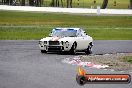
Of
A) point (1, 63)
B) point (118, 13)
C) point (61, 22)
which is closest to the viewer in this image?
point (1, 63)

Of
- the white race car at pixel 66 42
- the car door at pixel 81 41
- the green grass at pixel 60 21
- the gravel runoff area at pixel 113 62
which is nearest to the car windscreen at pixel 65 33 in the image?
the white race car at pixel 66 42

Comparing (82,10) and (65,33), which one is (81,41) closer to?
(65,33)

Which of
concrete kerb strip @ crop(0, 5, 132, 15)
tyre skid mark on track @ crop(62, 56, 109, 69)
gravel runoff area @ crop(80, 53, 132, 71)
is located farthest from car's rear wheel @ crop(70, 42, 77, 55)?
concrete kerb strip @ crop(0, 5, 132, 15)

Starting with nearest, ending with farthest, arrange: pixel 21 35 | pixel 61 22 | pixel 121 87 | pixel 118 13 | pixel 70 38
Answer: pixel 121 87
pixel 70 38
pixel 21 35
pixel 61 22
pixel 118 13

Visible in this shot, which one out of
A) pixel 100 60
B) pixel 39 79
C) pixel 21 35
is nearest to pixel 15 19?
pixel 21 35

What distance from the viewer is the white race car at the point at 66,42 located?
24578 mm

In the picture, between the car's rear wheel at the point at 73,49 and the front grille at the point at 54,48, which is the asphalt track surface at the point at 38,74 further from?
the car's rear wheel at the point at 73,49

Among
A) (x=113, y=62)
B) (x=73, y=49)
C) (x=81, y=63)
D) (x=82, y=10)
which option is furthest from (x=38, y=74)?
(x=82, y=10)

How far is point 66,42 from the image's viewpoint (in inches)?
966

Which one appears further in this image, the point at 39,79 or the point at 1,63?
the point at 1,63

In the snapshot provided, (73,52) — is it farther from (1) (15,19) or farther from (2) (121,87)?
(1) (15,19)

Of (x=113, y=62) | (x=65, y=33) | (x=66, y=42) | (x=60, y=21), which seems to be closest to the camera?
(x=113, y=62)

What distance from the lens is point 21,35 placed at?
43.4 meters

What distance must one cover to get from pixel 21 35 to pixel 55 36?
1840cm
